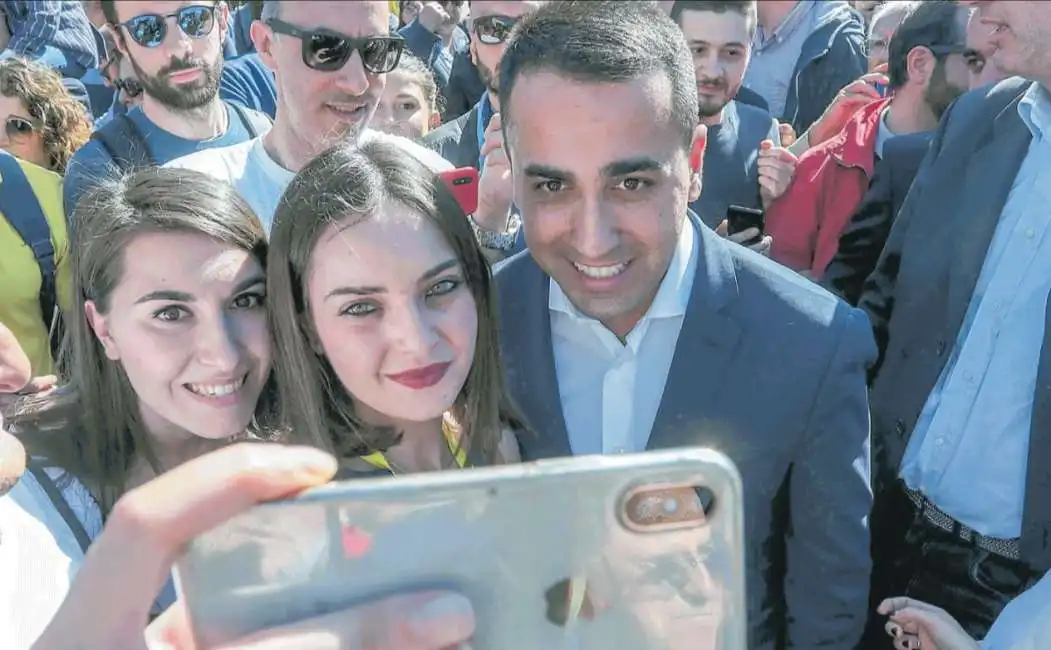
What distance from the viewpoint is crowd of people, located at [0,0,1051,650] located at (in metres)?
1.20

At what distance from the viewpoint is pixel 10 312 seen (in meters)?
2.43

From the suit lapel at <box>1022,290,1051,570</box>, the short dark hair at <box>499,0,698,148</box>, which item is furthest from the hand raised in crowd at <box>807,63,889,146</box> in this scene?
the short dark hair at <box>499,0,698,148</box>

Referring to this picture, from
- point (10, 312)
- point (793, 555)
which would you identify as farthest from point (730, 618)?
point (10, 312)

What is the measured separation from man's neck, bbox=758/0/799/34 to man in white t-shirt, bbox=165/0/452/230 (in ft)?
9.86

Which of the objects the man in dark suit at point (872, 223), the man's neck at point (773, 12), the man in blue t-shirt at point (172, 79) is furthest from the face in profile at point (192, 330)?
the man's neck at point (773, 12)

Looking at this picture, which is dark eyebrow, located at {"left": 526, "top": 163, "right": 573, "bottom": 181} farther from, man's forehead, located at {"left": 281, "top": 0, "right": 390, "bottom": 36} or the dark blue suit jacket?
man's forehead, located at {"left": 281, "top": 0, "right": 390, "bottom": 36}

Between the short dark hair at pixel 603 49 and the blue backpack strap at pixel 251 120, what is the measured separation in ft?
5.45

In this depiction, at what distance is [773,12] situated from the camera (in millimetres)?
4895

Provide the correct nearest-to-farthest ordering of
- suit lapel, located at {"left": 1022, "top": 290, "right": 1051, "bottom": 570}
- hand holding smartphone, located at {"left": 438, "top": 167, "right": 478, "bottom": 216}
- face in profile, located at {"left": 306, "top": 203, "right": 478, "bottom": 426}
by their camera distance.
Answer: face in profile, located at {"left": 306, "top": 203, "right": 478, "bottom": 426}, suit lapel, located at {"left": 1022, "top": 290, "right": 1051, "bottom": 570}, hand holding smartphone, located at {"left": 438, "top": 167, "right": 478, "bottom": 216}

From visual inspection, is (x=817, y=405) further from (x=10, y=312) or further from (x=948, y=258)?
(x=10, y=312)

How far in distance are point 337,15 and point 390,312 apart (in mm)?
1388

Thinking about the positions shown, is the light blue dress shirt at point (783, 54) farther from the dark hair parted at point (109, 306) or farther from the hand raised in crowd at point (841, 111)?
the dark hair parted at point (109, 306)

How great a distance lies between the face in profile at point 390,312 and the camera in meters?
1.33

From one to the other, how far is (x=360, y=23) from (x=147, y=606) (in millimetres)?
2058
